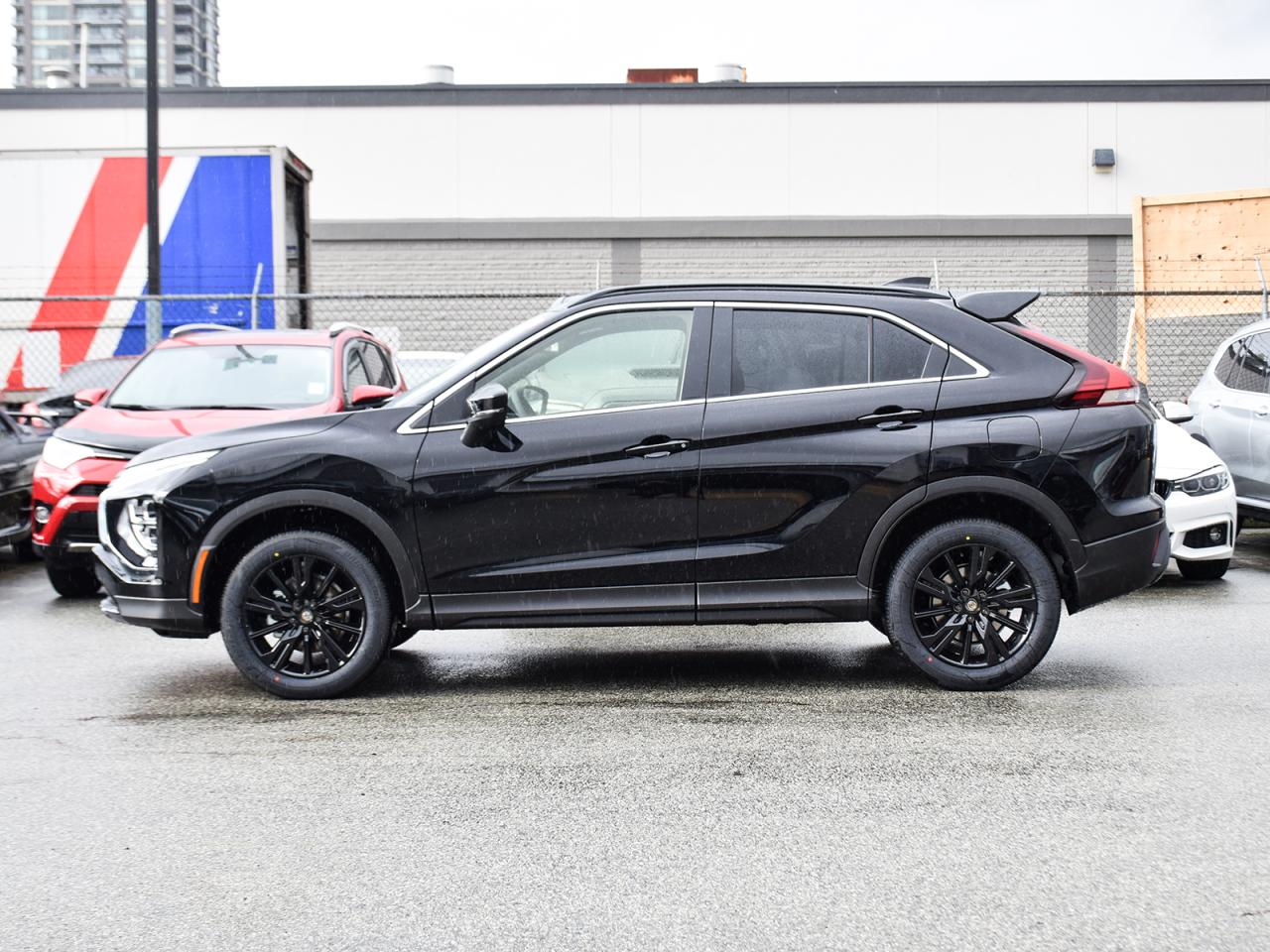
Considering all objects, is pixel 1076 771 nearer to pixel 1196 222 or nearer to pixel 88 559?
pixel 88 559

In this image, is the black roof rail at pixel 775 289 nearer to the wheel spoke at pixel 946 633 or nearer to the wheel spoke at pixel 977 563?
the wheel spoke at pixel 977 563

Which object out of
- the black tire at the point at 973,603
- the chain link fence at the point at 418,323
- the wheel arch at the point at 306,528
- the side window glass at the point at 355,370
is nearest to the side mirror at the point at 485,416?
the wheel arch at the point at 306,528

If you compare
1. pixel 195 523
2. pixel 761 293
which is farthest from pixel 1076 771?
pixel 195 523

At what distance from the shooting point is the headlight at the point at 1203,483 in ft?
30.4

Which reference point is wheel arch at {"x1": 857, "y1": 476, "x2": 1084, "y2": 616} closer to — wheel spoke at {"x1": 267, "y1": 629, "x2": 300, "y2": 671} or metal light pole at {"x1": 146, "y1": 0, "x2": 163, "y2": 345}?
wheel spoke at {"x1": 267, "y1": 629, "x2": 300, "y2": 671}

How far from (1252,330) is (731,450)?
6.55 metres

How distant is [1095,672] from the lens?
262 inches

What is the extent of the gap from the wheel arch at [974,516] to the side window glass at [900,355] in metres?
0.51

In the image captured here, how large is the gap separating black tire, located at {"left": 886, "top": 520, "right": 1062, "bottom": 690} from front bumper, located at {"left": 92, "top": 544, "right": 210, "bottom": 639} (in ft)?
9.93

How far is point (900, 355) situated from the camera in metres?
6.18

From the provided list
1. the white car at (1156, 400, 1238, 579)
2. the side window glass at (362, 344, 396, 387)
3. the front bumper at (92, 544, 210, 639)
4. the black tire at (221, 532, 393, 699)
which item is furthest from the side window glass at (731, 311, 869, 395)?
the side window glass at (362, 344, 396, 387)

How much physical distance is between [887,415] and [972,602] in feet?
2.94

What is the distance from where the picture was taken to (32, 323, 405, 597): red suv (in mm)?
8711

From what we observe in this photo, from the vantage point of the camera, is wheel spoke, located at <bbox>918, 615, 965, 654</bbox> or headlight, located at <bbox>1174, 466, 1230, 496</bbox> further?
headlight, located at <bbox>1174, 466, 1230, 496</bbox>
